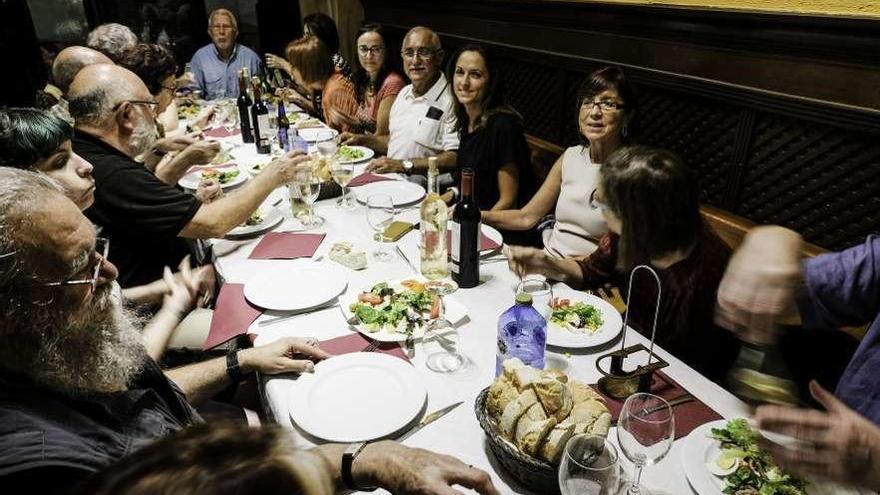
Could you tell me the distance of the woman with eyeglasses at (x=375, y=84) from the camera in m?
3.88

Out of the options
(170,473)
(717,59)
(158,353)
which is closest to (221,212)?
(158,353)

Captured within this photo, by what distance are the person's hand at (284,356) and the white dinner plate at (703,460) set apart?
2.71ft

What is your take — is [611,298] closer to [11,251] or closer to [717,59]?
[717,59]

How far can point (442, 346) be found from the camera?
4.53 feet

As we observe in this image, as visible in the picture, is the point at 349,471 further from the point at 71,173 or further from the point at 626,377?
the point at 71,173

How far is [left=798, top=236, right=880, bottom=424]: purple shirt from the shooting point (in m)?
1.15

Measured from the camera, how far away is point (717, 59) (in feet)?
8.04

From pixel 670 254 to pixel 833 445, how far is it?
3.15ft

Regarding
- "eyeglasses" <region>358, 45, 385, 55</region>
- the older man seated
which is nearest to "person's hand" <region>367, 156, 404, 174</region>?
"eyeglasses" <region>358, 45, 385, 55</region>

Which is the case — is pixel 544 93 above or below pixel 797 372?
above

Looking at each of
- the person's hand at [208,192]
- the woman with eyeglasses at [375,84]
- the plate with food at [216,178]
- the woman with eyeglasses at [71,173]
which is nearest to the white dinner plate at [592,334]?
the woman with eyeglasses at [71,173]

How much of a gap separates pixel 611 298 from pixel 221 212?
1467mm

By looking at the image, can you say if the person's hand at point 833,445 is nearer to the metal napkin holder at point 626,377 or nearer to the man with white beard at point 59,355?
the metal napkin holder at point 626,377

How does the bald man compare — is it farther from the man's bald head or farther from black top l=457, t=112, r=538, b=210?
black top l=457, t=112, r=538, b=210
